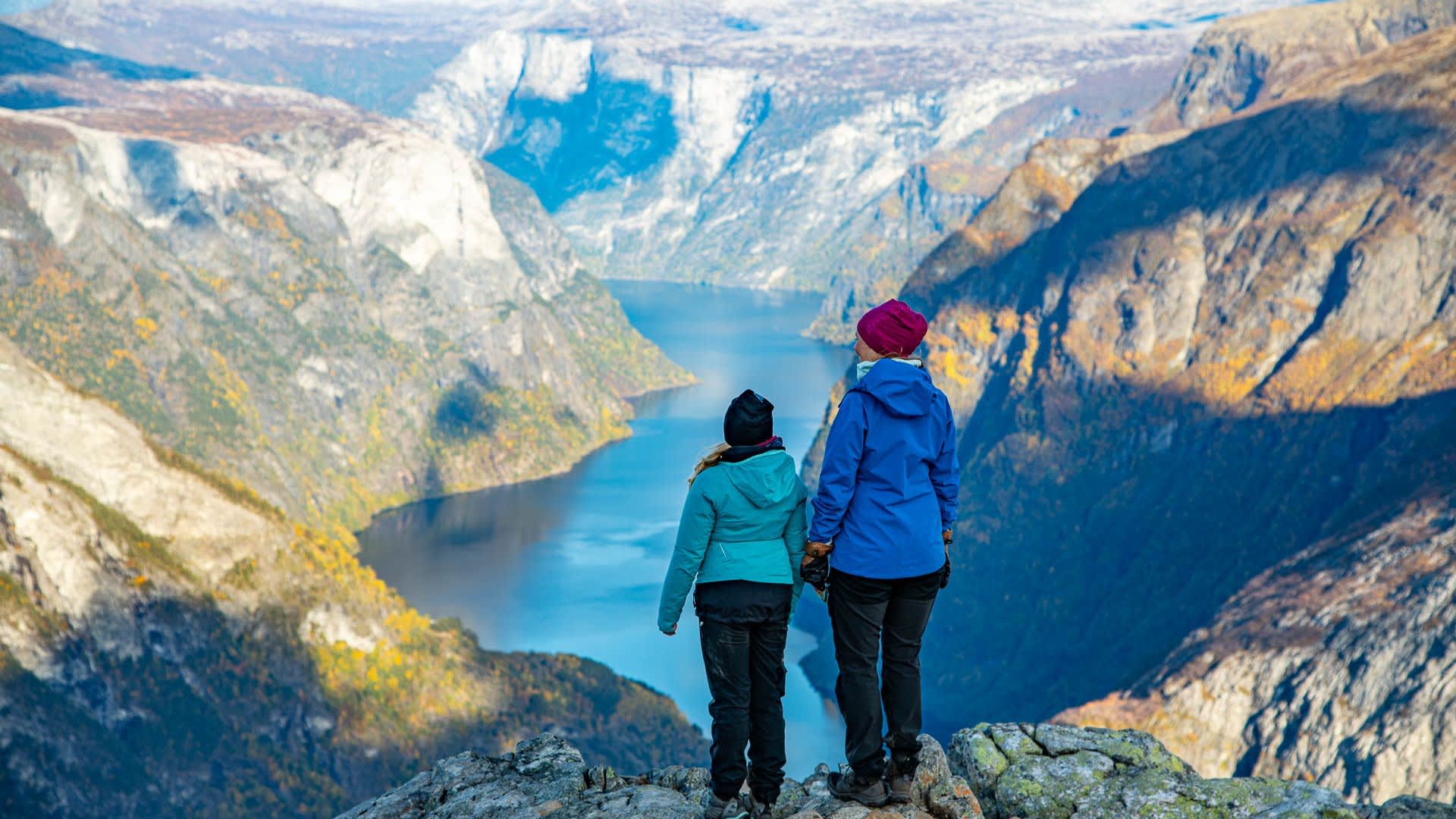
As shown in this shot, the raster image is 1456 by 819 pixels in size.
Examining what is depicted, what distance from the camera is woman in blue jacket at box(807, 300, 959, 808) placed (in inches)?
583

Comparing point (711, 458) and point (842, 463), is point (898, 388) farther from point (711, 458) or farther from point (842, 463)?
point (711, 458)

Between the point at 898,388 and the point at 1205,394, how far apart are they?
166240 mm

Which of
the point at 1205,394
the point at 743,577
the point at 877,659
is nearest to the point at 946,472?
the point at 877,659

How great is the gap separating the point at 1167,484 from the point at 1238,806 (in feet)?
494

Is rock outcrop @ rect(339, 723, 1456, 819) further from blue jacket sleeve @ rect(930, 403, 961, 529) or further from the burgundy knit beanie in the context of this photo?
the burgundy knit beanie

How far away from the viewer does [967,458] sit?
187 meters

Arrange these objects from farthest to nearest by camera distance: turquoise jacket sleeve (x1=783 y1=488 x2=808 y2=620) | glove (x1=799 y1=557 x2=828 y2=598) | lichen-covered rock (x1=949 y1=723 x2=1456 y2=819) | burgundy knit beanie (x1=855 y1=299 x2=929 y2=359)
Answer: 1. lichen-covered rock (x1=949 y1=723 x2=1456 y2=819)
2. turquoise jacket sleeve (x1=783 y1=488 x2=808 y2=620)
3. glove (x1=799 y1=557 x2=828 y2=598)
4. burgundy knit beanie (x1=855 y1=299 x2=929 y2=359)

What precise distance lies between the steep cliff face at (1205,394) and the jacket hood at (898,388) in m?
101

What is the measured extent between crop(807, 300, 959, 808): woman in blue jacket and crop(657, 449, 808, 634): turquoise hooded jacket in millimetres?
408

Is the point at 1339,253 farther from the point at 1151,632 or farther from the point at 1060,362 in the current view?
the point at 1151,632

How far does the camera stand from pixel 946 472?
15.4 m

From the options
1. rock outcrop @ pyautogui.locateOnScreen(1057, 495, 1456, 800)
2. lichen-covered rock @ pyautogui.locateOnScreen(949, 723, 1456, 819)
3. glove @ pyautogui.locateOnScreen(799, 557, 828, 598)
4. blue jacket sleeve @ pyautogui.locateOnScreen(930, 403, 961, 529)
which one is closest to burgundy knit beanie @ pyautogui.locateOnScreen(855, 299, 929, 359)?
blue jacket sleeve @ pyautogui.locateOnScreen(930, 403, 961, 529)

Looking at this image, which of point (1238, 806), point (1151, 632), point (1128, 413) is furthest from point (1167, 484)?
point (1238, 806)

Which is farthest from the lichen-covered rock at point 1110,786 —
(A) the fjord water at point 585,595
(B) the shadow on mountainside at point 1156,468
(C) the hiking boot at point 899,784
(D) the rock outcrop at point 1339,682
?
(B) the shadow on mountainside at point 1156,468
